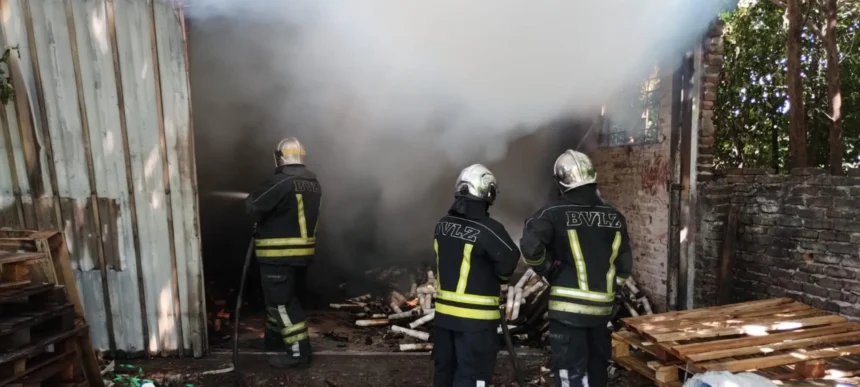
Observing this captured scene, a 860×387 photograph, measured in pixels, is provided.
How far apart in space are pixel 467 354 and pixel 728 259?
131 inches

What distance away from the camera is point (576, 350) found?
3814mm

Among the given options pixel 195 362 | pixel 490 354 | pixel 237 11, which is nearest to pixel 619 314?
pixel 490 354

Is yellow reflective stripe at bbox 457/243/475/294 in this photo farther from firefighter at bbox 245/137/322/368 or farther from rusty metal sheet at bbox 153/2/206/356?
rusty metal sheet at bbox 153/2/206/356

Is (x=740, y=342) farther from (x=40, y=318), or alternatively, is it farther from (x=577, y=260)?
(x=40, y=318)

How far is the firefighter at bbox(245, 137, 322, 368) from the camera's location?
471cm

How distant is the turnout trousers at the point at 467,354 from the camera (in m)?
3.67

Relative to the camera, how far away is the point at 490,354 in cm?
373

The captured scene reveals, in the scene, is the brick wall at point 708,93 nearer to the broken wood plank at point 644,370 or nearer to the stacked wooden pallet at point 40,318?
the broken wood plank at point 644,370

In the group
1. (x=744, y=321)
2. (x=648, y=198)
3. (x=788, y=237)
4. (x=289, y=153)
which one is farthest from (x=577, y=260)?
(x=648, y=198)

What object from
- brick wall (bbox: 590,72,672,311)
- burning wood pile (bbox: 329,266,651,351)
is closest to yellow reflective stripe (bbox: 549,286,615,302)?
burning wood pile (bbox: 329,266,651,351)

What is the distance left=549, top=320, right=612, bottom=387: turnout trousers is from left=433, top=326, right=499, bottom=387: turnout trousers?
0.49 metres

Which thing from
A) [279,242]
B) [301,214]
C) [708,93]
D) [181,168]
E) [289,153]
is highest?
[708,93]

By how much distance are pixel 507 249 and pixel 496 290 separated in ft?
1.15

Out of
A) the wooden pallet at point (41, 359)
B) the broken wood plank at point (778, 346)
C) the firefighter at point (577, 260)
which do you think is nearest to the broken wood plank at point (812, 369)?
the broken wood plank at point (778, 346)
